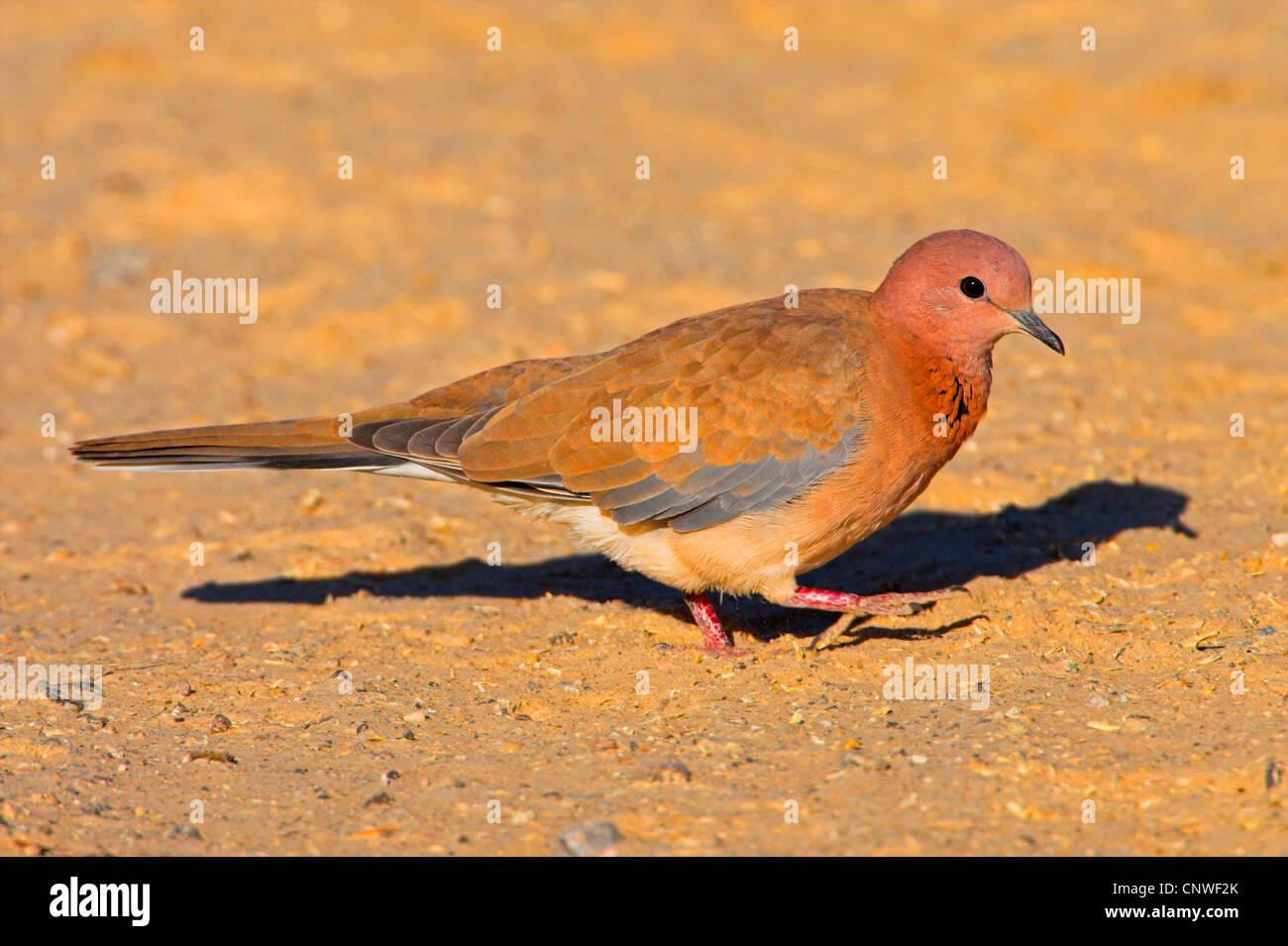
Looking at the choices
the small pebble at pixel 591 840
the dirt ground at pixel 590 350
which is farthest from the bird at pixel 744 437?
the small pebble at pixel 591 840

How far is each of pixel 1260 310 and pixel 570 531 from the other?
5752 mm

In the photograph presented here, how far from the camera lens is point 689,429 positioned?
206 inches

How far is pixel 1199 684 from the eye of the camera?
480cm

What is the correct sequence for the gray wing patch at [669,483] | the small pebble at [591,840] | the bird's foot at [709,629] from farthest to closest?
the bird's foot at [709,629] < the gray wing patch at [669,483] < the small pebble at [591,840]

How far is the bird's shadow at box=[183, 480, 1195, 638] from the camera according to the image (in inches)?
238

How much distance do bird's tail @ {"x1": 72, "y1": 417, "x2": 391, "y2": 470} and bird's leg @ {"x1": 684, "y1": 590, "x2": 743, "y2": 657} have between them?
4.40 feet

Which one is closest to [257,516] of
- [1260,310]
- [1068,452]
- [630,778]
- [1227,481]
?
[630,778]

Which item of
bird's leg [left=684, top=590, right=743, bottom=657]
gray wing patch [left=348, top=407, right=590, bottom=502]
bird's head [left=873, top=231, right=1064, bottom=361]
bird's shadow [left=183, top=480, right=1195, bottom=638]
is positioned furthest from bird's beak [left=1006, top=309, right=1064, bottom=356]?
gray wing patch [left=348, top=407, right=590, bottom=502]

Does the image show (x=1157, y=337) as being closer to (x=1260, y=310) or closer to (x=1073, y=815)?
(x=1260, y=310)

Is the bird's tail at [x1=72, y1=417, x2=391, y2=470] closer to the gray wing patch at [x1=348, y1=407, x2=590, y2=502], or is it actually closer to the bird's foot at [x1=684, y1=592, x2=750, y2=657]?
the gray wing patch at [x1=348, y1=407, x2=590, y2=502]

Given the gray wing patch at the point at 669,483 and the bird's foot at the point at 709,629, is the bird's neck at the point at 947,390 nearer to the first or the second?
the gray wing patch at the point at 669,483

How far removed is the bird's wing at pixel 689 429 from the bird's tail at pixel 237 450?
108 millimetres

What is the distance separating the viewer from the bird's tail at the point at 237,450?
213 inches

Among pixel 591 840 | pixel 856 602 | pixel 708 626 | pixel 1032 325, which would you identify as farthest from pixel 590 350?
pixel 591 840
